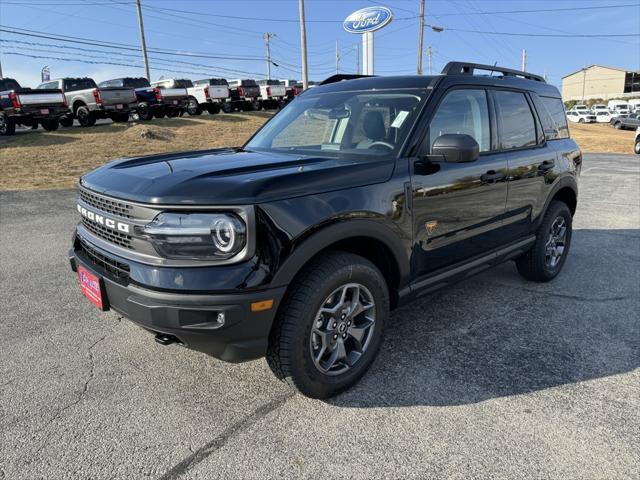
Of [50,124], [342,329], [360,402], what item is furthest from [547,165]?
[50,124]

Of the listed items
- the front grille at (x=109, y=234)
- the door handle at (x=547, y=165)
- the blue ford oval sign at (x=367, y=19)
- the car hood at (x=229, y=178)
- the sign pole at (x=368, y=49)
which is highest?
the blue ford oval sign at (x=367, y=19)

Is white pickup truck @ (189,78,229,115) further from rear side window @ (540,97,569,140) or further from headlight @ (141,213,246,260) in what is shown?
headlight @ (141,213,246,260)

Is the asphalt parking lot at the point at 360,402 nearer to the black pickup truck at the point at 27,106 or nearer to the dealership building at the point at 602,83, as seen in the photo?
the black pickup truck at the point at 27,106

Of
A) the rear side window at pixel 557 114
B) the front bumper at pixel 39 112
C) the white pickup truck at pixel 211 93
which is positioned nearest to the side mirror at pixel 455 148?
the rear side window at pixel 557 114

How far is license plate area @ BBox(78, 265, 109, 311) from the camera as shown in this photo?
8.51ft

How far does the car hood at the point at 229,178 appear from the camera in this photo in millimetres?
2299

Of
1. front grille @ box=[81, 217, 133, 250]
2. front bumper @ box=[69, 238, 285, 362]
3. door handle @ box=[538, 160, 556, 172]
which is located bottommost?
front bumper @ box=[69, 238, 285, 362]

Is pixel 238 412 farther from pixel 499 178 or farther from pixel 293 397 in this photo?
pixel 499 178

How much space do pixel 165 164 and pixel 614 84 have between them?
123 metres

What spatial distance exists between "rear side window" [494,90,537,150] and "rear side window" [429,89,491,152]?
0.71ft

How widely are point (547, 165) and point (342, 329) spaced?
2.73 meters

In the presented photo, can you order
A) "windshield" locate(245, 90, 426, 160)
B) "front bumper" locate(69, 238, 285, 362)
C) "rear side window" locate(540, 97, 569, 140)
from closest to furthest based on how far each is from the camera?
"front bumper" locate(69, 238, 285, 362)
"windshield" locate(245, 90, 426, 160)
"rear side window" locate(540, 97, 569, 140)

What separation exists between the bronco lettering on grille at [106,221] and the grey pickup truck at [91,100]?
18.0 metres

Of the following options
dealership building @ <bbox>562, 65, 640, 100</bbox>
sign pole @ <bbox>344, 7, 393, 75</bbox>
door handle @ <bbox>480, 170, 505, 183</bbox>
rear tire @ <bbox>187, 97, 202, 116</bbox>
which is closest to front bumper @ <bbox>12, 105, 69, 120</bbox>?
rear tire @ <bbox>187, 97, 202, 116</bbox>
